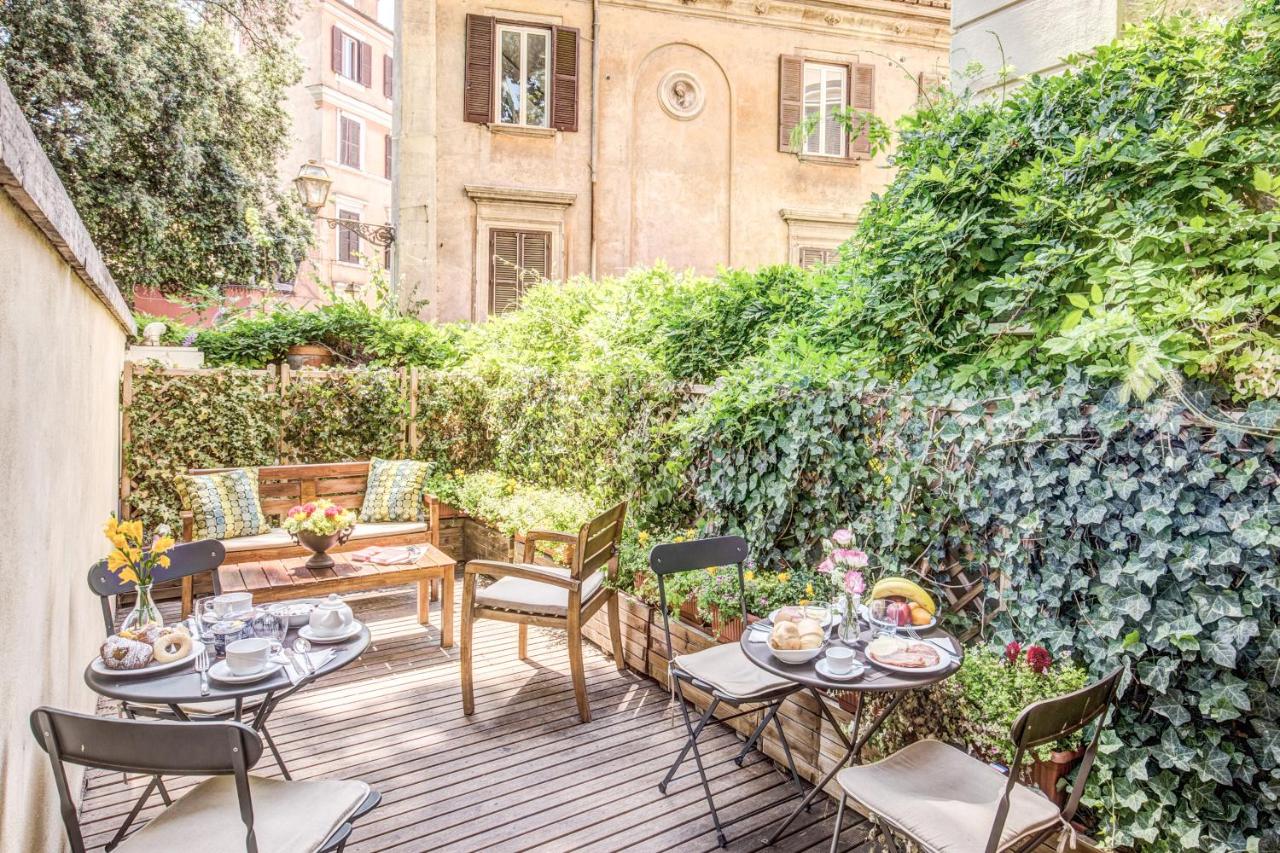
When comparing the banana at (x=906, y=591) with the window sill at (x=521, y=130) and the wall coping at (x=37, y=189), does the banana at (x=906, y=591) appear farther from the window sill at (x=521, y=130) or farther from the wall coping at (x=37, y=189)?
the window sill at (x=521, y=130)

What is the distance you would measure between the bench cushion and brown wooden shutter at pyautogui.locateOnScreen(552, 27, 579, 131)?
677 centimetres

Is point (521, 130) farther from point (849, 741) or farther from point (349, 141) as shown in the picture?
point (349, 141)

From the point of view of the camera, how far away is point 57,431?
3094 mm

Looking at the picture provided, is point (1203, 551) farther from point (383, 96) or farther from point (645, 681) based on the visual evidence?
point (383, 96)

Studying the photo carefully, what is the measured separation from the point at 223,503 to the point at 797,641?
4.99m

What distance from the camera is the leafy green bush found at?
104 inches

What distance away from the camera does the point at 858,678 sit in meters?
2.74

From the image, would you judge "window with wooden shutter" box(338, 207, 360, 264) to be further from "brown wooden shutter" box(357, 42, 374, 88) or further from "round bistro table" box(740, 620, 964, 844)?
"round bistro table" box(740, 620, 964, 844)

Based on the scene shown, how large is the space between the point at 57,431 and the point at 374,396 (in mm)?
4744

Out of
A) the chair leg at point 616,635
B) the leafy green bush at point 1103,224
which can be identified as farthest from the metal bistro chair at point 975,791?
the chair leg at point 616,635

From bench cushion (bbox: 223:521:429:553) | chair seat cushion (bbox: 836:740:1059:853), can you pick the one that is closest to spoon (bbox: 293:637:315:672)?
chair seat cushion (bbox: 836:740:1059:853)

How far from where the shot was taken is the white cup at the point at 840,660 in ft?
9.14

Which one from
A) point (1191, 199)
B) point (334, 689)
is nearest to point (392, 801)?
point (334, 689)

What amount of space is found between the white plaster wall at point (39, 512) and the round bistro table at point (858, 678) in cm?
241
